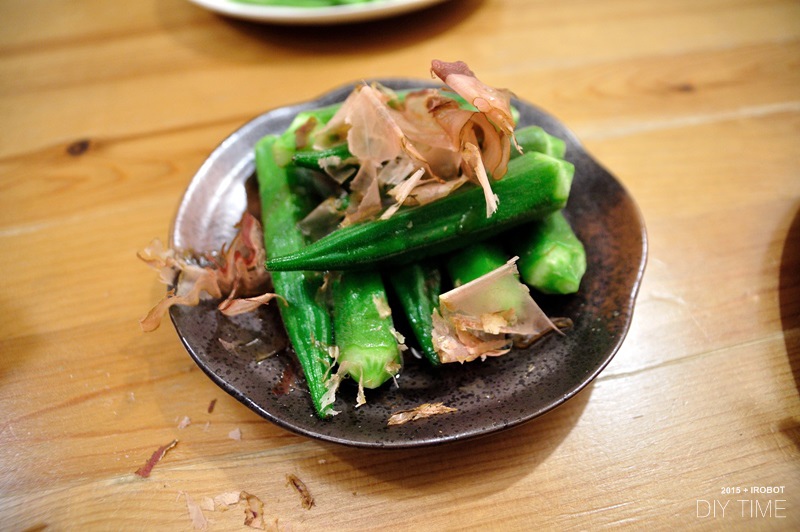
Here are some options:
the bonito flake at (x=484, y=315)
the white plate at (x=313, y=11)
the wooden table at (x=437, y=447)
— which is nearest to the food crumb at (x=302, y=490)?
the wooden table at (x=437, y=447)

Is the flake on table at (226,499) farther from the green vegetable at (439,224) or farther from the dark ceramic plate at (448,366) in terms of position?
the green vegetable at (439,224)

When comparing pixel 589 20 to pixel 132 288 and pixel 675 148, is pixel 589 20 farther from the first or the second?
pixel 132 288

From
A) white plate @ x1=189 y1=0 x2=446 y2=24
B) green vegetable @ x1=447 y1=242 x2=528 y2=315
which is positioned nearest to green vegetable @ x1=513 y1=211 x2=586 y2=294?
green vegetable @ x1=447 y1=242 x2=528 y2=315

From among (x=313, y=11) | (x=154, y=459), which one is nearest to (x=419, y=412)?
(x=154, y=459)

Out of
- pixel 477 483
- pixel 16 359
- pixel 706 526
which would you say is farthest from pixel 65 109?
pixel 706 526

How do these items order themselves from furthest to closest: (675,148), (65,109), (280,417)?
1. (65,109)
2. (675,148)
3. (280,417)
